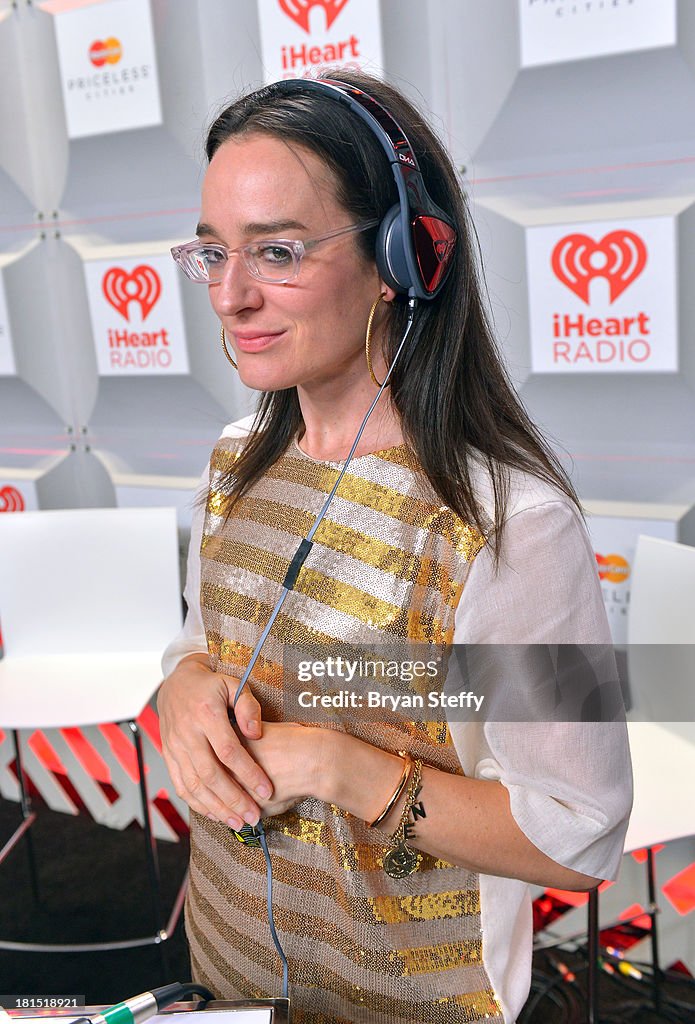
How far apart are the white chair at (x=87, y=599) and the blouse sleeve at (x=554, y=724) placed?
5.14 ft

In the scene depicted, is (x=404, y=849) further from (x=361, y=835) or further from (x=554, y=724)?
(x=554, y=724)

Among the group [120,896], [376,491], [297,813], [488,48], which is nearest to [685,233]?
[488,48]

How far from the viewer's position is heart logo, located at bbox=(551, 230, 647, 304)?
6.12 ft

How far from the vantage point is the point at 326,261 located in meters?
0.86

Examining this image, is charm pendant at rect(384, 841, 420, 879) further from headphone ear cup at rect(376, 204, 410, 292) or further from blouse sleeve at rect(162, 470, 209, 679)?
headphone ear cup at rect(376, 204, 410, 292)

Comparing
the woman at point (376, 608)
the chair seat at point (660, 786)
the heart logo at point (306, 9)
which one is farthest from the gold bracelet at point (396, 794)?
the heart logo at point (306, 9)

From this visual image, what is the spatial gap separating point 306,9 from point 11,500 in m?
1.59

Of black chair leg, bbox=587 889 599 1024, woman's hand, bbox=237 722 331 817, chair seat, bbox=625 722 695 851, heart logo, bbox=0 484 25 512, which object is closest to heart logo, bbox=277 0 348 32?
heart logo, bbox=0 484 25 512

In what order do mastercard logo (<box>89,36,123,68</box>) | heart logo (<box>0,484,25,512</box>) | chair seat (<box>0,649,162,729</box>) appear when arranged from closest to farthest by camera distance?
chair seat (<box>0,649,162,729</box>)
mastercard logo (<box>89,36,123,68</box>)
heart logo (<box>0,484,25,512</box>)

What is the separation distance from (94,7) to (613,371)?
5.21ft

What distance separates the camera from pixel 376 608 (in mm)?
876

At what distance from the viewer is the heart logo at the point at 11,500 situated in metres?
2.73

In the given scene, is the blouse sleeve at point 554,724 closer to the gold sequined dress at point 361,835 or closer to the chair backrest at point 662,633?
the gold sequined dress at point 361,835

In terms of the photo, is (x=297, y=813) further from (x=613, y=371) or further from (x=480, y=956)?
(x=613, y=371)
